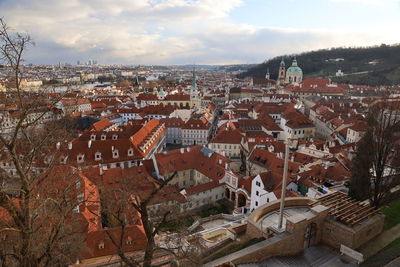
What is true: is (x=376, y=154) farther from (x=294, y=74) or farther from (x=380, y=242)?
(x=294, y=74)

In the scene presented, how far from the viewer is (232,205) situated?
34406 millimetres

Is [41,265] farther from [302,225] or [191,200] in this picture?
[191,200]

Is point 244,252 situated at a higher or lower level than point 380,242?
higher

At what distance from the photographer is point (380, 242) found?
603 inches

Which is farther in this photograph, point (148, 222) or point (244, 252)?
point (244, 252)

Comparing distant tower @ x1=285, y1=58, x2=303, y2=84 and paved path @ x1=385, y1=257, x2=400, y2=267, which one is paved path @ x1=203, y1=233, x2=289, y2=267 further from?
distant tower @ x1=285, y1=58, x2=303, y2=84

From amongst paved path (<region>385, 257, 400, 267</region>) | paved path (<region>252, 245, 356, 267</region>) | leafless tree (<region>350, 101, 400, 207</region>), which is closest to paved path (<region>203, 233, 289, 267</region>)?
paved path (<region>252, 245, 356, 267</region>)

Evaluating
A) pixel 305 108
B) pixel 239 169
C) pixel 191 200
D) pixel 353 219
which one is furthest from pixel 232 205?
pixel 305 108

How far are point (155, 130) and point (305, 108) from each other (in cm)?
6197

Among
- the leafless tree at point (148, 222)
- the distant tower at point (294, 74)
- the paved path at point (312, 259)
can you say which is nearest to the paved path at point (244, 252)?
the paved path at point (312, 259)

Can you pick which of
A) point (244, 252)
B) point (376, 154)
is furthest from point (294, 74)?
point (244, 252)

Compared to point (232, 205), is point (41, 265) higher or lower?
higher

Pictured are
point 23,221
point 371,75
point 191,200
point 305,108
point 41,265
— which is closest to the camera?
point 23,221

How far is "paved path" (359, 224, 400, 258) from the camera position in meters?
14.6
